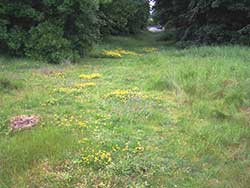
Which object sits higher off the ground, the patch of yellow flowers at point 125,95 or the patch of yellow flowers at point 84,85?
the patch of yellow flowers at point 84,85

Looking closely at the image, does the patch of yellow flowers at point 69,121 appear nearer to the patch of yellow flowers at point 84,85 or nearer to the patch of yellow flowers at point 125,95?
the patch of yellow flowers at point 125,95

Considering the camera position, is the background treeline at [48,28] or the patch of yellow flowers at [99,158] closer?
the patch of yellow flowers at [99,158]

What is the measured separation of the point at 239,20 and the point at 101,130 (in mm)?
14411

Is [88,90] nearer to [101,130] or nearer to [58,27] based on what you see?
[101,130]

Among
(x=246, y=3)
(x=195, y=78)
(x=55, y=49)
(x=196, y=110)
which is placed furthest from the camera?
(x=246, y=3)

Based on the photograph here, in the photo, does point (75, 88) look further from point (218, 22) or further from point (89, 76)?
point (218, 22)

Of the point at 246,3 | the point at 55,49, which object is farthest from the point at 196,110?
the point at 246,3

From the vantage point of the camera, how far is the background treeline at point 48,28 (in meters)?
13.3

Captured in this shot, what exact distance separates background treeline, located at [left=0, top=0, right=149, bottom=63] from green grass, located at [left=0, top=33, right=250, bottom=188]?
280cm

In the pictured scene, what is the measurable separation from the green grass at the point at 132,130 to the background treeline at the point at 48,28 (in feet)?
9.19

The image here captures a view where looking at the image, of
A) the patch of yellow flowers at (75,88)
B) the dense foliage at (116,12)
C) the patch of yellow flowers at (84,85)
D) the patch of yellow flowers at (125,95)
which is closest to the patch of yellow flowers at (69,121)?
the patch of yellow flowers at (125,95)

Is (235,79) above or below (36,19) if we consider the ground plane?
below

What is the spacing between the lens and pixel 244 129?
6125mm

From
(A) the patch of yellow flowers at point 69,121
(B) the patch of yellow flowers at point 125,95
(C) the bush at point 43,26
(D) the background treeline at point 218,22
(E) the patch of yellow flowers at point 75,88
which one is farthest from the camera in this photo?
(D) the background treeline at point 218,22
